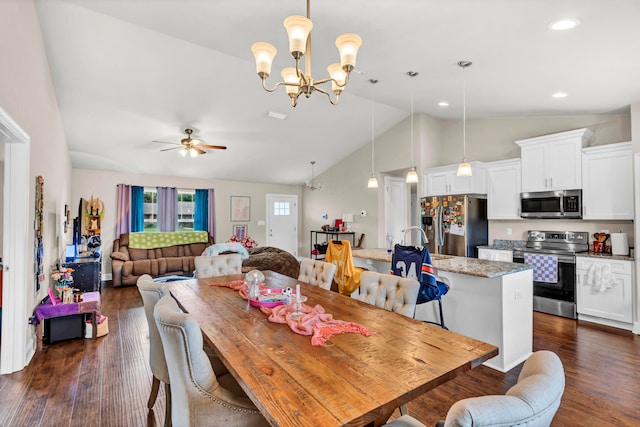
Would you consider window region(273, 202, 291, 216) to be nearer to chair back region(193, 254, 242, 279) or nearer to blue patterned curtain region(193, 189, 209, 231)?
blue patterned curtain region(193, 189, 209, 231)

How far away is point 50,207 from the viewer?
13.2ft

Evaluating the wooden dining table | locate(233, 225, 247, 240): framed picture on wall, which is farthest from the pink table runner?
locate(233, 225, 247, 240): framed picture on wall

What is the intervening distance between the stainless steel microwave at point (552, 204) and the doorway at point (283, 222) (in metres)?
5.96

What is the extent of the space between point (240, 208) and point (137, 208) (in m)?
2.39

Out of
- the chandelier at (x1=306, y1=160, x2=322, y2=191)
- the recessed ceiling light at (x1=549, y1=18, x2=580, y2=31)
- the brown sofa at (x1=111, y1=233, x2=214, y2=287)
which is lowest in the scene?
the brown sofa at (x1=111, y1=233, x2=214, y2=287)

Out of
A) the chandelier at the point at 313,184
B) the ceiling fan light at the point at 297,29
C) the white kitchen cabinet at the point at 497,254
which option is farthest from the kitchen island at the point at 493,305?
the chandelier at the point at 313,184

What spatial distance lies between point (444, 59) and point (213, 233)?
21.2ft

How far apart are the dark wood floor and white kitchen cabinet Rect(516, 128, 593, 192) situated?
195 centimetres

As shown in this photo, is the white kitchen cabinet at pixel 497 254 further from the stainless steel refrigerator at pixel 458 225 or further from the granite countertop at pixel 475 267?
the granite countertop at pixel 475 267

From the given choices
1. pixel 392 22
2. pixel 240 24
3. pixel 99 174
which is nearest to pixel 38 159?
pixel 240 24

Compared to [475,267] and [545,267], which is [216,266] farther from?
[545,267]

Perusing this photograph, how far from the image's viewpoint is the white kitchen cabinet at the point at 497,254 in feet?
15.2

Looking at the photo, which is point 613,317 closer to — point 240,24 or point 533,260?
point 533,260

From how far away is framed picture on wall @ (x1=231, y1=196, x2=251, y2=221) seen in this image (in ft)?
27.7
